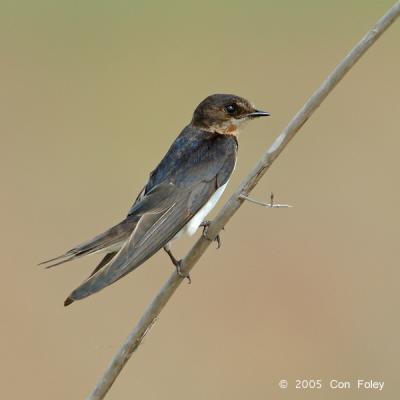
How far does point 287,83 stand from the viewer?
7297mm

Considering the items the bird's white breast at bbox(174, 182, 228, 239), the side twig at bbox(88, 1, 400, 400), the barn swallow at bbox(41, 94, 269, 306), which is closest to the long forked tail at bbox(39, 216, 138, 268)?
the barn swallow at bbox(41, 94, 269, 306)

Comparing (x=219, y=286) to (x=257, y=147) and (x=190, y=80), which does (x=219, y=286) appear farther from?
(x=190, y=80)

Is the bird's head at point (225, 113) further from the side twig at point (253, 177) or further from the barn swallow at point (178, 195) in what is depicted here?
the side twig at point (253, 177)

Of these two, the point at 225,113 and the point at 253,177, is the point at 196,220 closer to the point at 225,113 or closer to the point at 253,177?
the point at 225,113

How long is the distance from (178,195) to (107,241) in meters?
0.46

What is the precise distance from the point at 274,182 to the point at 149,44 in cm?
253

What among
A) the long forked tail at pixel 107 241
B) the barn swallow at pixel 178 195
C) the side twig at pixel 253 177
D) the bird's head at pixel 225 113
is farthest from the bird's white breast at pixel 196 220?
the side twig at pixel 253 177

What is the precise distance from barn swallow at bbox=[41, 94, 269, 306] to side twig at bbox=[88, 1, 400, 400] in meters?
0.15

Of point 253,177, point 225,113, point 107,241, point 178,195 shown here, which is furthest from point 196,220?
point 253,177

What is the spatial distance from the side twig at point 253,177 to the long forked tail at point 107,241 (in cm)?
32

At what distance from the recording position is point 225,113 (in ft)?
12.3

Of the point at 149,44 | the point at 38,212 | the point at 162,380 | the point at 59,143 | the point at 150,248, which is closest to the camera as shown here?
the point at 150,248

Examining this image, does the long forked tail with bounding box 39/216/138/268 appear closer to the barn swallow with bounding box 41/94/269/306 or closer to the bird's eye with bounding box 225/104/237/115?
the barn swallow with bounding box 41/94/269/306

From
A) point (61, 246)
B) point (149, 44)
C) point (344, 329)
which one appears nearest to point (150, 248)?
point (344, 329)
